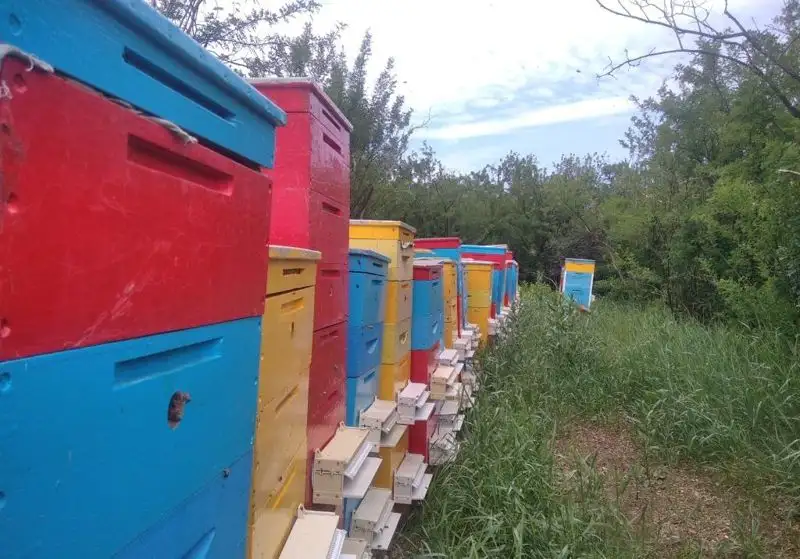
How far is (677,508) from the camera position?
388 cm

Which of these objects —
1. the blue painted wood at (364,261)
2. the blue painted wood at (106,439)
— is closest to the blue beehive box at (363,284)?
the blue painted wood at (364,261)

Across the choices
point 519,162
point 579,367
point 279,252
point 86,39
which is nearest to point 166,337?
point 86,39

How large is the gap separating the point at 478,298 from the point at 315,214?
4.53m

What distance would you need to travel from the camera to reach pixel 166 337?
2.90 feet

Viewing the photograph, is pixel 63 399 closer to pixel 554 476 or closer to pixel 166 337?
pixel 166 337

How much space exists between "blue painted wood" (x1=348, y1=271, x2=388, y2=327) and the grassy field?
121 centimetres

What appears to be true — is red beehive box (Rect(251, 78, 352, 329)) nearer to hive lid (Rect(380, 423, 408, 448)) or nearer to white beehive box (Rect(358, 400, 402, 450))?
white beehive box (Rect(358, 400, 402, 450))

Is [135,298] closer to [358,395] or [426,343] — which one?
[358,395]

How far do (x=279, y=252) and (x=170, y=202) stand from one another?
54 cm

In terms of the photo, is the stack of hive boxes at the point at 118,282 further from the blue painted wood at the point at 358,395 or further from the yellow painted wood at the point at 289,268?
the blue painted wood at the point at 358,395

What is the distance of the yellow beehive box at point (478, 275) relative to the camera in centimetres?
614

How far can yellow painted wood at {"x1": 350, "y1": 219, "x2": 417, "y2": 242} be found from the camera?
298 centimetres

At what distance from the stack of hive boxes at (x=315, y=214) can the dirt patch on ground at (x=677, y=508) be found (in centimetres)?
216

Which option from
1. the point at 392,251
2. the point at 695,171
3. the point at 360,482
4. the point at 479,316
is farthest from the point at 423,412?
the point at 695,171
